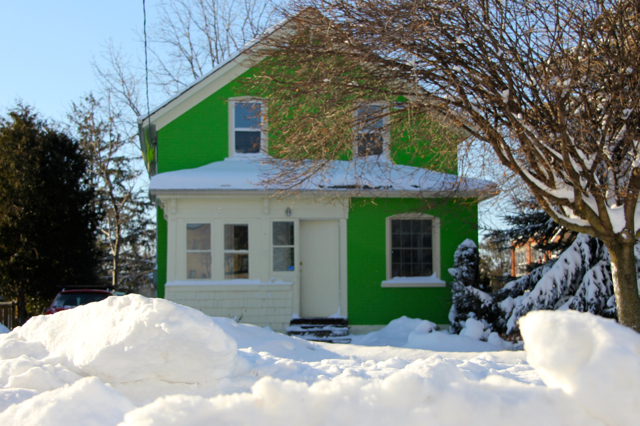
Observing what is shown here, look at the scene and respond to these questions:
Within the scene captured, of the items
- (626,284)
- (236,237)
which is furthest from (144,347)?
(236,237)

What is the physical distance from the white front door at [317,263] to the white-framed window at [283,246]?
31cm

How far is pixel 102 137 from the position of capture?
24.7 m

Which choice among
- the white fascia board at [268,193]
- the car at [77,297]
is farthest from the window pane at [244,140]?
the car at [77,297]

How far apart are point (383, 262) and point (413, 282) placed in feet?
2.66

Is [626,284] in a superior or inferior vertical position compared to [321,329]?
superior

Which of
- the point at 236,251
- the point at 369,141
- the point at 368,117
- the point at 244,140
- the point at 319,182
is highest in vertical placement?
the point at 244,140

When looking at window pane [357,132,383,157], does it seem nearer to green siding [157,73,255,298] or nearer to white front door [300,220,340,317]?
white front door [300,220,340,317]

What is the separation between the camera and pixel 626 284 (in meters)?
7.20

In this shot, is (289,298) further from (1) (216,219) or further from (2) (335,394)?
(2) (335,394)

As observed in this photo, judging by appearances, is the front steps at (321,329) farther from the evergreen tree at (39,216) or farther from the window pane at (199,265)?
the evergreen tree at (39,216)

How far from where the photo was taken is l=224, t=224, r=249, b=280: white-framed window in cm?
1201

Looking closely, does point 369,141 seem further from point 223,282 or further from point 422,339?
point 223,282

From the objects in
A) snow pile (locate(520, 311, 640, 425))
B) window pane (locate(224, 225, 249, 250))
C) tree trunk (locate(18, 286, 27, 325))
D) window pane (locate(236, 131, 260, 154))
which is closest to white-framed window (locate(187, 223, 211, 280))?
window pane (locate(224, 225, 249, 250))

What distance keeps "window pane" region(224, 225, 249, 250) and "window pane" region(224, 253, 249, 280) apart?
0.60 feet
